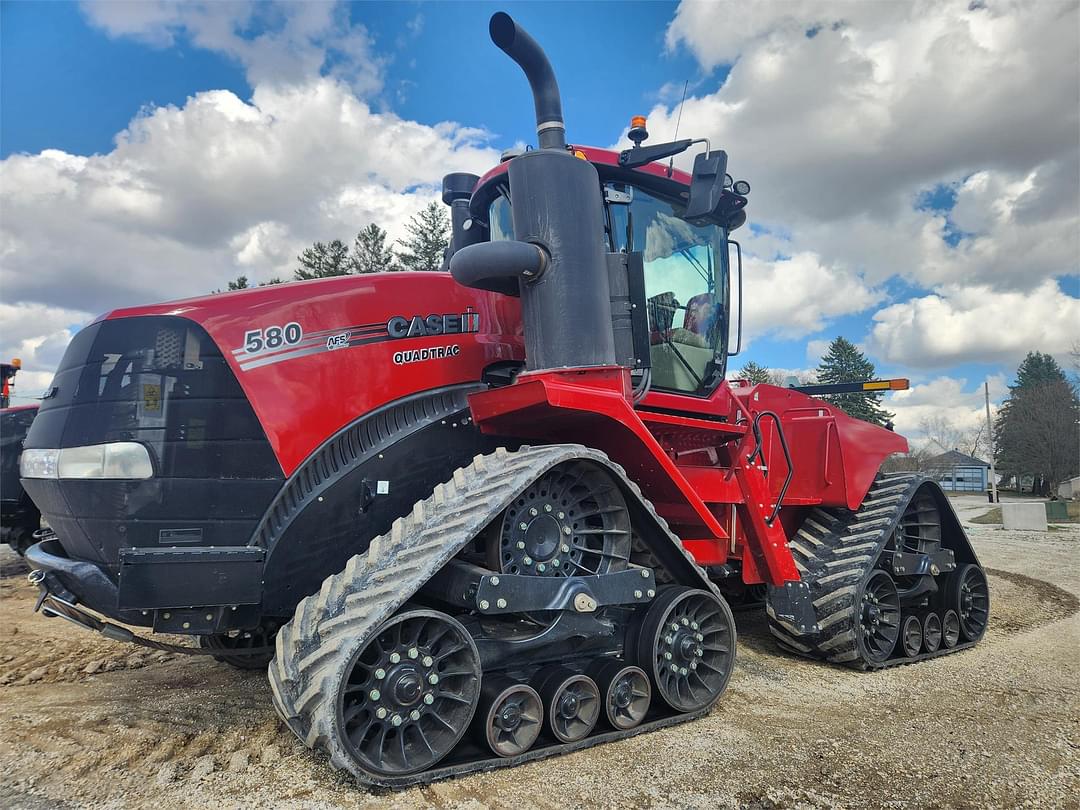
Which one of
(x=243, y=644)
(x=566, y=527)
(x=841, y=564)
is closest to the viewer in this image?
(x=566, y=527)

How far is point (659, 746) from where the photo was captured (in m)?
3.88

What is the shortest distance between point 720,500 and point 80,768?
3.92 metres

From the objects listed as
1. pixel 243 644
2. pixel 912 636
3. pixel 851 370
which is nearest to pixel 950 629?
pixel 912 636

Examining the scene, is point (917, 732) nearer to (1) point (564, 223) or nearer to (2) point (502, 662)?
(2) point (502, 662)

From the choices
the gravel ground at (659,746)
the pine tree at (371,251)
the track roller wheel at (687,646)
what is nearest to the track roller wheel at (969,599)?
the gravel ground at (659,746)

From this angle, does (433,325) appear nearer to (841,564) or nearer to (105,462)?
(105,462)

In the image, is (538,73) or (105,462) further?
(538,73)

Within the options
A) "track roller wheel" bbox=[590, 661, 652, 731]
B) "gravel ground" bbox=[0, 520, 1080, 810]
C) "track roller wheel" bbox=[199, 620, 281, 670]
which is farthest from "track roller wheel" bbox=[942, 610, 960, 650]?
"track roller wheel" bbox=[199, 620, 281, 670]

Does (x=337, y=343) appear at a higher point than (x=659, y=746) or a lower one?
higher

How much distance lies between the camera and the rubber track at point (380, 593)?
3035mm

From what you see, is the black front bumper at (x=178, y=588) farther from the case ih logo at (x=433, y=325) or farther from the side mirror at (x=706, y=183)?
the side mirror at (x=706, y=183)

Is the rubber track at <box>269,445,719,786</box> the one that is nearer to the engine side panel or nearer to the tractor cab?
the engine side panel

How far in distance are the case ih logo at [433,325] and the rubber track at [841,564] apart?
10.6ft

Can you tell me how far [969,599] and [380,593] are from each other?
589 cm
